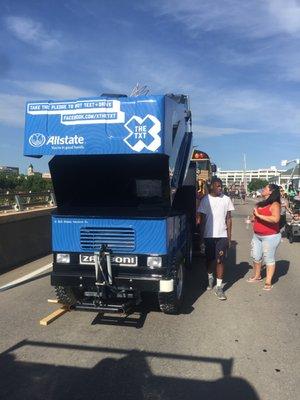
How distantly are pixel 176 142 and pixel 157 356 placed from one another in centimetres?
326

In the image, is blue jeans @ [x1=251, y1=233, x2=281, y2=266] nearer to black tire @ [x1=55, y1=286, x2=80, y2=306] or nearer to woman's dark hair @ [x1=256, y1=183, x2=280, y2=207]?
woman's dark hair @ [x1=256, y1=183, x2=280, y2=207]

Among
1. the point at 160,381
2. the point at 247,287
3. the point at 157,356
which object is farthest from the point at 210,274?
the point at 160,381

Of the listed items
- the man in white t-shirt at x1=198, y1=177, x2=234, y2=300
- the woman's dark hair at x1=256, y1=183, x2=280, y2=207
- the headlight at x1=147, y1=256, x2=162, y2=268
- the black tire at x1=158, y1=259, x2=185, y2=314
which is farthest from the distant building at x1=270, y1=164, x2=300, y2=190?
the headlight at x1=147, y1=256, x2=162, y2=268

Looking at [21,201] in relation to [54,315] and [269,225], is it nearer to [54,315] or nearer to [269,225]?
[54,315]

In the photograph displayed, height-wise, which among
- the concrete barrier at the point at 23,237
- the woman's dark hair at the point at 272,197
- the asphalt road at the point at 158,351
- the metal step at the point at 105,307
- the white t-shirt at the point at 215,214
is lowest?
the asphalt road at the point at 158,351

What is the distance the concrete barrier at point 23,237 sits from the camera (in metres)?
10.1

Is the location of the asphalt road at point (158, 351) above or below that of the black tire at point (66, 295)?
below

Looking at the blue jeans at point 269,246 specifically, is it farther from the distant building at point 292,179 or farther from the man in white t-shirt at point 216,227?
the distant building at point 292,179

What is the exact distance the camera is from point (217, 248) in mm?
7770

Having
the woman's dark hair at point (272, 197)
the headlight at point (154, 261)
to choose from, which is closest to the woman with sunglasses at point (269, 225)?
the woman's dark hair at point (272, 197)

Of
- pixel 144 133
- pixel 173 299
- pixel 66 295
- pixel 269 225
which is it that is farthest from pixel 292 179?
pixel 144 133

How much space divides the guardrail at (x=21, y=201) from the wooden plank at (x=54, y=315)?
3633mm

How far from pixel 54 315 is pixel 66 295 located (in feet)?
1.28

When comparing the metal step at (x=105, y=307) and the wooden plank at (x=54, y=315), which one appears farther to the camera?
the wooden plank at (x=54, y=315)
